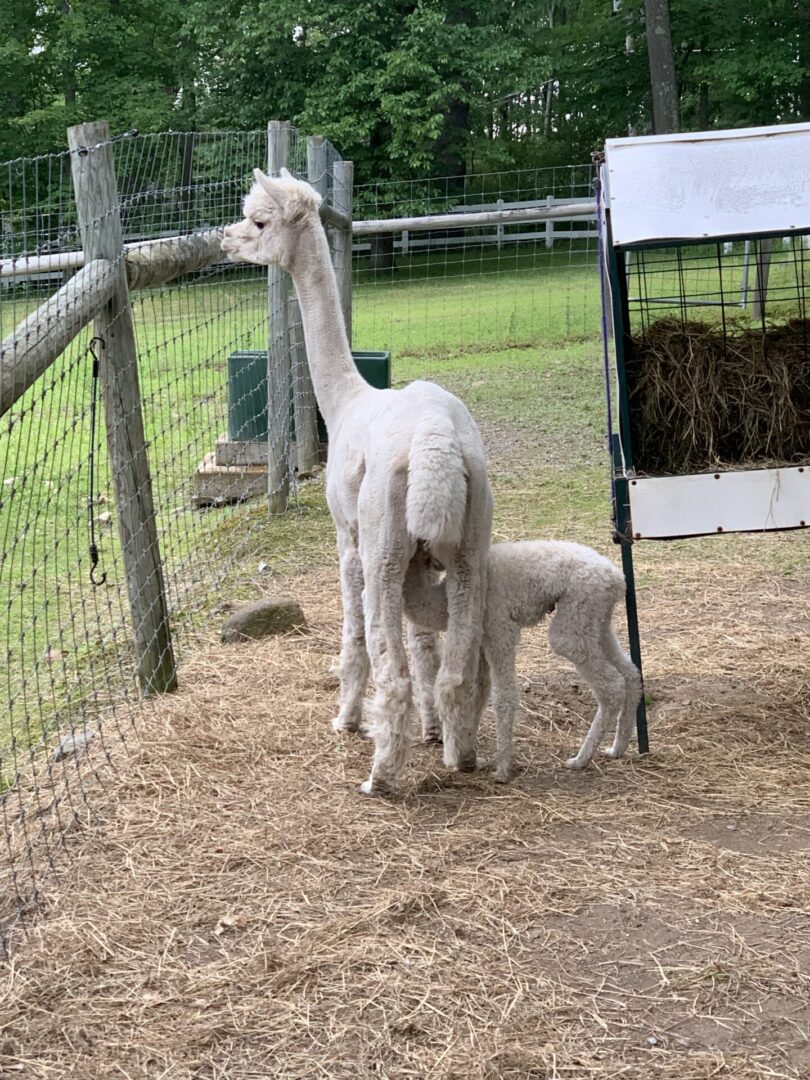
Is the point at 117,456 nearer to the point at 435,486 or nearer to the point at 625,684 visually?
the point at 435,486

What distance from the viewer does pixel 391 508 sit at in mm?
4266

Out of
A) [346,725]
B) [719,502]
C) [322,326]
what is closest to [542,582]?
[719,502]

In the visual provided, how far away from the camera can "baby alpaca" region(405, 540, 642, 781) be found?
4465 mm

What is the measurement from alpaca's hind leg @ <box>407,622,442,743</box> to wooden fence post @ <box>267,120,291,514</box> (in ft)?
12.6

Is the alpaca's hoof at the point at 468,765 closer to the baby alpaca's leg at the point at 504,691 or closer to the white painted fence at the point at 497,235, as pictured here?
the baby alpaca's leg at the point at 504,691

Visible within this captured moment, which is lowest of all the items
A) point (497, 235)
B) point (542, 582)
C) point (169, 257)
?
point (542, 582)

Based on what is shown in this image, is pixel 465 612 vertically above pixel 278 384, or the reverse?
pixel 278 384

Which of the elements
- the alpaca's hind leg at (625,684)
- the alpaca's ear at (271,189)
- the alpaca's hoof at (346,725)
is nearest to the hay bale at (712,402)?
the alpaca's hind leg at (625,684)

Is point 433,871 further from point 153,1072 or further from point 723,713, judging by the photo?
point 723,713

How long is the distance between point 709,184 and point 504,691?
75.9 inches

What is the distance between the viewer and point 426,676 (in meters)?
5.02

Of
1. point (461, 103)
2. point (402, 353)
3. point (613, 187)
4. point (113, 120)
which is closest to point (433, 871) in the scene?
point (613, 187)

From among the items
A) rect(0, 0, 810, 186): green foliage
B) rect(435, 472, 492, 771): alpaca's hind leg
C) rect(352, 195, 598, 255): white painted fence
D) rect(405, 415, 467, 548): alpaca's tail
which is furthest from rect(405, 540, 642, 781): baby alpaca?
rect(0, 0, 810, 186): green foliage

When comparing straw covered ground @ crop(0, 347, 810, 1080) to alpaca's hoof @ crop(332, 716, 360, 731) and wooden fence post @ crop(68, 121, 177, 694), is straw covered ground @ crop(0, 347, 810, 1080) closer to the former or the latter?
alpaca's hoof @ crop(332, 716, 360, 731)
